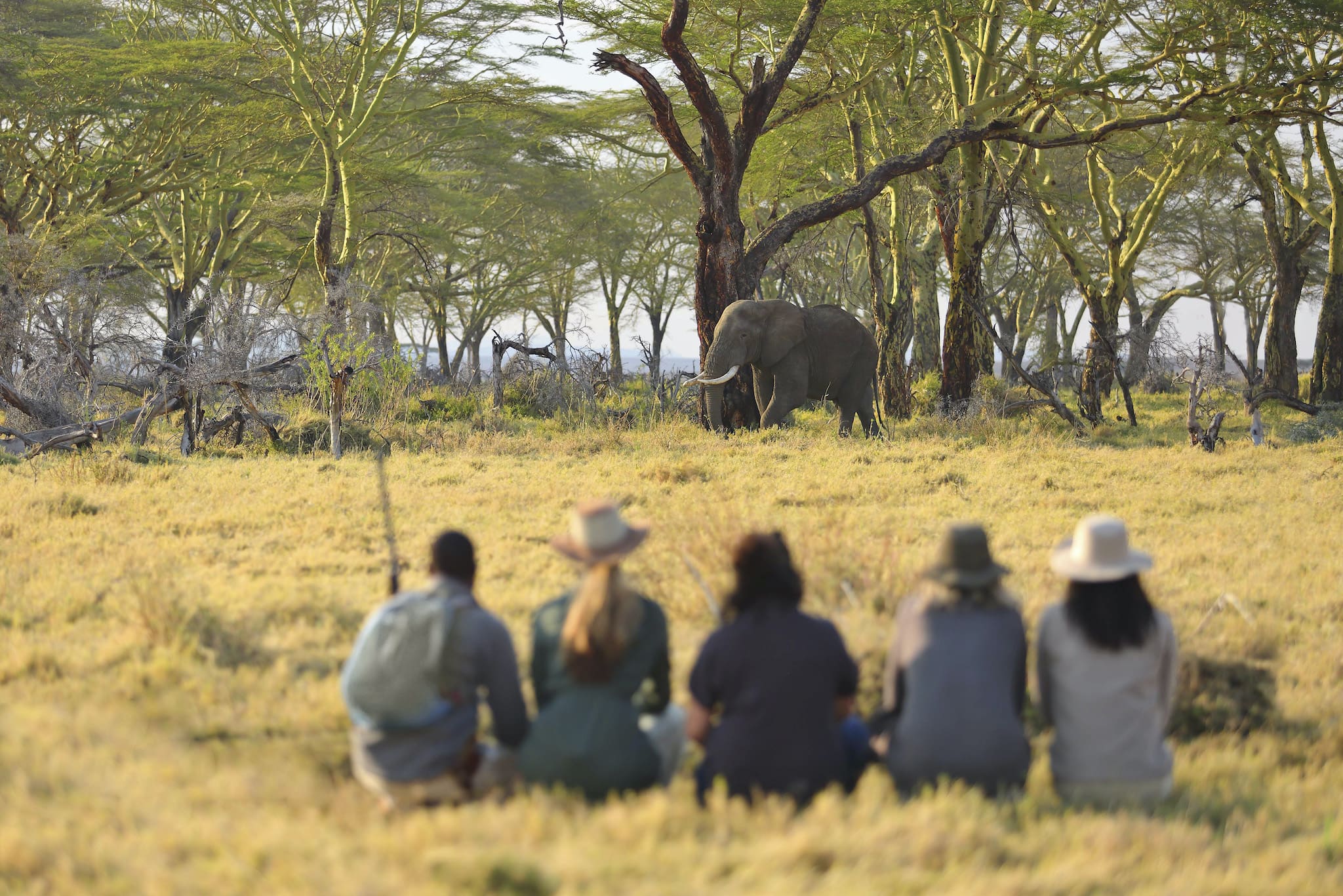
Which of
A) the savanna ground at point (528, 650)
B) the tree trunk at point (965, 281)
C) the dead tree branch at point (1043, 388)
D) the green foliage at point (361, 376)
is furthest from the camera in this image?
the tree trunk at point (965, 281)

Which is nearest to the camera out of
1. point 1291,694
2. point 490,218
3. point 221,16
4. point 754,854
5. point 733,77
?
point 754,854

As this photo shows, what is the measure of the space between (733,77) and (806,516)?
892cm

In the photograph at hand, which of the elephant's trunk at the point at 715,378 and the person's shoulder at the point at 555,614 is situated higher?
the elephant's trunk at the point at 715,378

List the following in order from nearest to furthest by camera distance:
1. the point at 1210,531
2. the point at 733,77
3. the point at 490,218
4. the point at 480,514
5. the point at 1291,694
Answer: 1. the point at 1291,694
2. the point at 1210,531
3. the point at 480,514
4. the point at 733,77
5. the point at 490,218

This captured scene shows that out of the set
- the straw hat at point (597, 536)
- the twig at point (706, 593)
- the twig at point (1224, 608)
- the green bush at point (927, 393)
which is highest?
the green bush at point (927, 393)

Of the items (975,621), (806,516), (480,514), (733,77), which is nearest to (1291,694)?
(975,621)

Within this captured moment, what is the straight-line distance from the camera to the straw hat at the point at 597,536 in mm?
3660

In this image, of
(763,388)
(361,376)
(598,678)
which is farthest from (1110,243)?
(598,678)

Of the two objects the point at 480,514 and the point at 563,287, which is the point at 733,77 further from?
the point at 563,287

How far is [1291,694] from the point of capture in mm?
4957

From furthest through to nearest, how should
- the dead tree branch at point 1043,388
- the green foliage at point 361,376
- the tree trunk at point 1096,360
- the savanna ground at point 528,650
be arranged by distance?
the tree trunk at point 1096,360 < the dead tree branch at point 1043,388 < the green foliage at point 361,376 < the savanna ground at point 528,650

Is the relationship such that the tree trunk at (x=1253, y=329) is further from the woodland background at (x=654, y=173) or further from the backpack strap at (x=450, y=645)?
the backpack strap at (x=450, y=645)

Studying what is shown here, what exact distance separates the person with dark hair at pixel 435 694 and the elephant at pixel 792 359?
1016 cm

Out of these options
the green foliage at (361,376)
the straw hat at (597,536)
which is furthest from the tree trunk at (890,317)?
the straw hat at (597,536)
